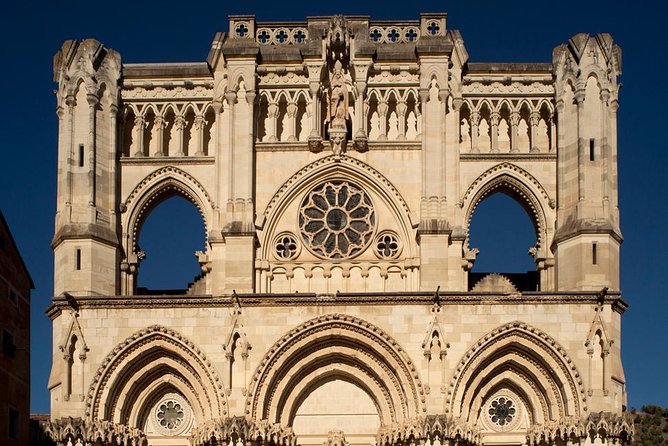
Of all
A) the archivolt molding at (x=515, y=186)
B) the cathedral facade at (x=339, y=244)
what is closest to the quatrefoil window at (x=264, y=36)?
the cathedral facade at (x=339, y=244)

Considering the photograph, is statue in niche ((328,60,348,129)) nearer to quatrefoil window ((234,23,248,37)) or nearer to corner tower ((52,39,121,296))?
quatrefoil window ((234,23,248,37))

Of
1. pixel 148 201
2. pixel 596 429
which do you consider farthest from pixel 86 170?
pixel 596 429

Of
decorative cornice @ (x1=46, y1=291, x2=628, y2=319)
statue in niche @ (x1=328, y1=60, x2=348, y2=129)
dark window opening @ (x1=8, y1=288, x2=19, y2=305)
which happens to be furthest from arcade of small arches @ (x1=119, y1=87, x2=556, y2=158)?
dark window opening @ (x1=8, y1=288, x2=19, y2=305)

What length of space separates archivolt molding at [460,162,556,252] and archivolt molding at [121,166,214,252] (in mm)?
6489

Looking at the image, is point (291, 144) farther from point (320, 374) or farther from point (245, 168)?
point (320, 374)

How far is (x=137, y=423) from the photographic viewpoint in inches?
1427

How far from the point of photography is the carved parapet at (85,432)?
3488 centimetres

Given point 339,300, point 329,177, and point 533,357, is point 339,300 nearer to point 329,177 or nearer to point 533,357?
point 329,177

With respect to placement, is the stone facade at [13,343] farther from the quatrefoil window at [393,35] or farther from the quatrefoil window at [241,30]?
the quatrefoil window at [393,35]

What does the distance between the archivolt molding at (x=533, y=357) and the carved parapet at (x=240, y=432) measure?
4.04 m

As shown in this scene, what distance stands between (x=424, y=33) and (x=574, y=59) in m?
3.81

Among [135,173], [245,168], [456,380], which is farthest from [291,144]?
[456,380]

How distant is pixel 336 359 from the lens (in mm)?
36500

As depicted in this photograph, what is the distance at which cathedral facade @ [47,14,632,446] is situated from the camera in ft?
117
